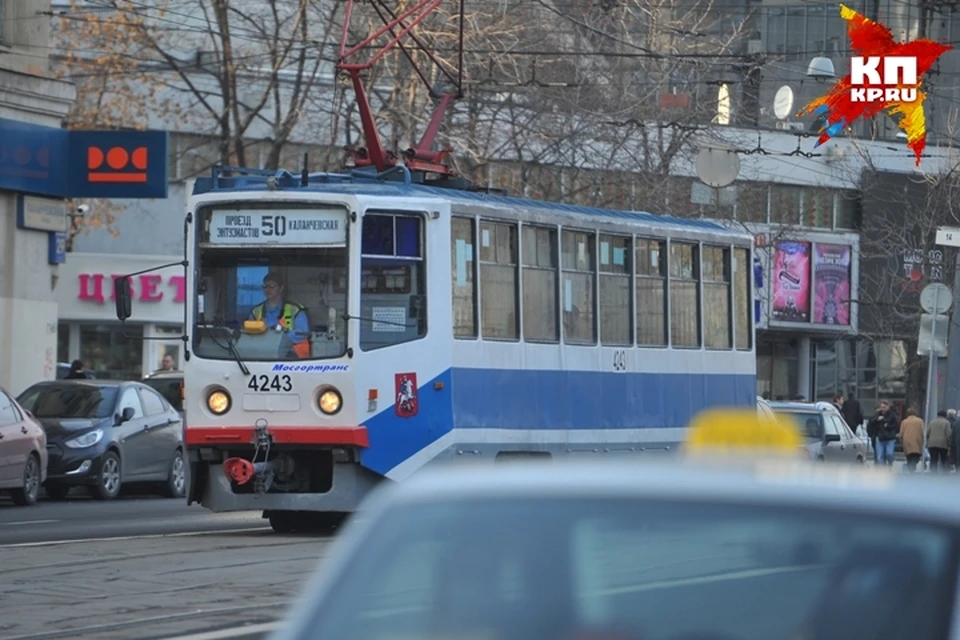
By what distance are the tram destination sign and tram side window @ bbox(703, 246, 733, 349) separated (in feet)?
18.2

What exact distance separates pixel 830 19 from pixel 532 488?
57.0m

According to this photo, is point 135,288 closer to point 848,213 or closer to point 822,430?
point 848,213

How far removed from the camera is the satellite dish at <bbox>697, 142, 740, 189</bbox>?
33156 mm

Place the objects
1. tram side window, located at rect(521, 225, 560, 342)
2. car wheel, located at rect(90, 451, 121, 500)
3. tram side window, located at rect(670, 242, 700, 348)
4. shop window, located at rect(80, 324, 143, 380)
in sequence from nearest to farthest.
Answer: tram side window, located at rect(521, 225, 560, 342) → tram side window, located at rect(670, 242, 700, 348) → car wheel, located at rect(90, 451, 121, 500) → shop window, located at rect(80, 324, 143, 380)

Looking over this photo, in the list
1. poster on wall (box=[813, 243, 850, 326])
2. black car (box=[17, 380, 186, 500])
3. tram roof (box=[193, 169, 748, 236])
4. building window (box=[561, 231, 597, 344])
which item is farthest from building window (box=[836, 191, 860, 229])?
tram roof (box=[193, 169, 748, 236])

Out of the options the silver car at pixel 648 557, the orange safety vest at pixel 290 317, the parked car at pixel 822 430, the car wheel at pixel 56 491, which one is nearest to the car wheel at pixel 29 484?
the car wheel at pixel 56 491

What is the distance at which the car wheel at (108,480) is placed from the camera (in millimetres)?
24077

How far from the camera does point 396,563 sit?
3711mm

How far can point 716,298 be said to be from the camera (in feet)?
69.8

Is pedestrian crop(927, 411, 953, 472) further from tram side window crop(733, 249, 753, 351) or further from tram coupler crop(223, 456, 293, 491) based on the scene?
tram coupler crop(223, 456, 293, 491)

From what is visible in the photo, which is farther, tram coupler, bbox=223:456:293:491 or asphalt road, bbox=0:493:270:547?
asphalt road, bbox=0:493:270:547


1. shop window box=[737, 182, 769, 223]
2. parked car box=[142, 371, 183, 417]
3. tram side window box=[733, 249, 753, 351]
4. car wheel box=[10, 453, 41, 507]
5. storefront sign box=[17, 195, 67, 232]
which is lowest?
car wheel box=[10, 453, 41, 507]

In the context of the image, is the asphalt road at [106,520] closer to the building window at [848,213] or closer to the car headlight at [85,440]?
the car headlight at [85,440]

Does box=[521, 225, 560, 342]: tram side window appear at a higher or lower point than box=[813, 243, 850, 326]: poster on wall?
lower
